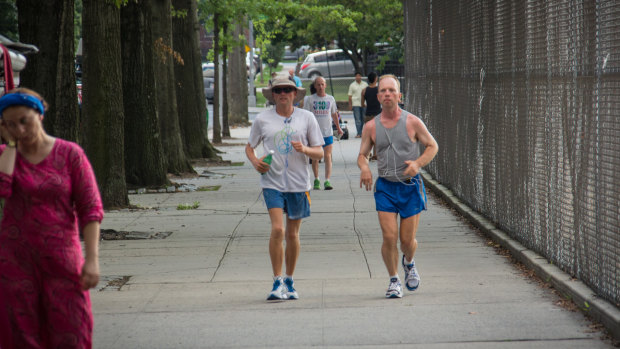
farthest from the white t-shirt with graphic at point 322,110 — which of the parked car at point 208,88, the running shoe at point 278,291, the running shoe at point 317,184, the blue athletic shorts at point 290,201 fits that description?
the parked car at point 208,88

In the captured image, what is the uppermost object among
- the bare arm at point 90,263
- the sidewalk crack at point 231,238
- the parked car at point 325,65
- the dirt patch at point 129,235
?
the parked car at point 325,65

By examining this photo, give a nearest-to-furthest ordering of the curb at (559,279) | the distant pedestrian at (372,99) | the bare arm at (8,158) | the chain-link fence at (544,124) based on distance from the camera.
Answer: the bare arm at (8,158)
the curb at (559,279)
the chain-link fence at (544,124)
the distant pedestrian at (372,99)

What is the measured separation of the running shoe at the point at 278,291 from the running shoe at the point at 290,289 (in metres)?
0.06

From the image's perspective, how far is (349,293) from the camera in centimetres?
778

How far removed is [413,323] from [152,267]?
3409mm

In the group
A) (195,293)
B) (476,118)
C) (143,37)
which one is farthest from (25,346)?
(143,37)

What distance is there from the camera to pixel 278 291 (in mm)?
7477

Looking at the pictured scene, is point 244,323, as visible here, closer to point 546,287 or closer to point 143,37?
point 546,287

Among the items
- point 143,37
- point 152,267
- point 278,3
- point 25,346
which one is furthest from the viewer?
point 278,3

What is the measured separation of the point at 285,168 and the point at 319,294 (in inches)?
43.4

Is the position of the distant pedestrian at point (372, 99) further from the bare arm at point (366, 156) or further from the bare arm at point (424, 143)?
the bare arm at point (424, 143)

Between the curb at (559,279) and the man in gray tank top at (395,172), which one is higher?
→ the man in gray tank top at (395,172)

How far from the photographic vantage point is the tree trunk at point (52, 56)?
36.1 feet

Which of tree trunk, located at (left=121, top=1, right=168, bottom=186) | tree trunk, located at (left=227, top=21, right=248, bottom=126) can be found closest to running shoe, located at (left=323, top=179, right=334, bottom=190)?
tree trunk, located at (left=121, top=1, right=168, bottom=186)
